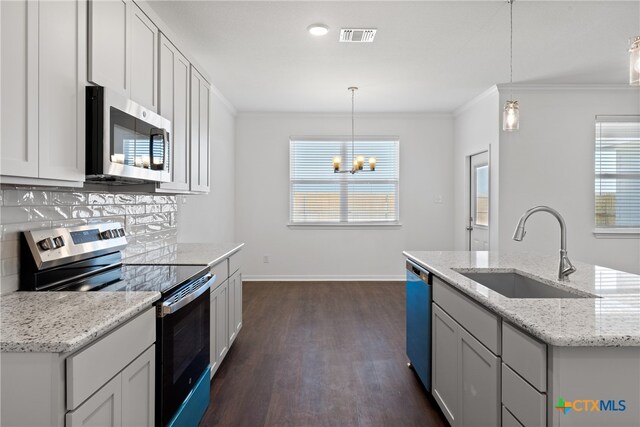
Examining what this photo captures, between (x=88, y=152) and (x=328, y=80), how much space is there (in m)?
3.23

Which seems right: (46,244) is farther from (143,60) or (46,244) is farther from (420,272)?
(420,272)

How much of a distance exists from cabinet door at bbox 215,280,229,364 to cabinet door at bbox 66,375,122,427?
1.35 metres

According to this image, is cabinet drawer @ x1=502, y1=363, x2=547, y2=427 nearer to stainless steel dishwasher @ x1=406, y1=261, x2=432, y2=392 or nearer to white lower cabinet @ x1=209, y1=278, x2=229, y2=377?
stainless steel dishwasher @ x1=406, y1=261, x2=432, y2=392

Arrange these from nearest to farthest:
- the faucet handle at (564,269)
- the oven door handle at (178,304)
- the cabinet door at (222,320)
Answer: the oven door handle at (178,304)
the faucet handle at (564,269)
the cabinet door at (222,320)

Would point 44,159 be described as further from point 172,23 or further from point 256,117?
point 256,117

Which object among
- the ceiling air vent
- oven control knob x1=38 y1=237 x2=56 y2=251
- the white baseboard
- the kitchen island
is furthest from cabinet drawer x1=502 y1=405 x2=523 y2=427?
the white baseboard

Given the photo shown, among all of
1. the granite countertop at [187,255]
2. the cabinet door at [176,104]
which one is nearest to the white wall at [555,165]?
the granite countertop at [187,255]

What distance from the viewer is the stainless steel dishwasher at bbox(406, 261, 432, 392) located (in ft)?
7.78

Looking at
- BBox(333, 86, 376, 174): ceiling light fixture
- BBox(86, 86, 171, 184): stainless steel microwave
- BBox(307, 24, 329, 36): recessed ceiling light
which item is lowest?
BBox(86, 86, 171, 184): stainless steel microwave

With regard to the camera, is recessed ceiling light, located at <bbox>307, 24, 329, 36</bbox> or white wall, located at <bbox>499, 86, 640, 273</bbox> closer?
recessed ceiling light, located at <bbox>307, 24, 329, 36</bbox>

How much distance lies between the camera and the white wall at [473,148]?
4.70 meters

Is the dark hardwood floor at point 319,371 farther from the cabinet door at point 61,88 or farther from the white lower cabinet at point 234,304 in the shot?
the cabinet door at point 61,88

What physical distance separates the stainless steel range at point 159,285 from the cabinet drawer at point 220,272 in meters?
0.28

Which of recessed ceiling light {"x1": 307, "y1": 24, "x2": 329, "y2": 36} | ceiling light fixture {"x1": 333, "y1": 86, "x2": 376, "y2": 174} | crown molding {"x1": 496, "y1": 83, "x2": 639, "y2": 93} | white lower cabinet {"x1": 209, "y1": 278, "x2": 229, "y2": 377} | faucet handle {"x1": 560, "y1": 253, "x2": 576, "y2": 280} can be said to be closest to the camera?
faucet handle {"x1": 560, "y1": 253, "x2": 576, "y2": 280}
